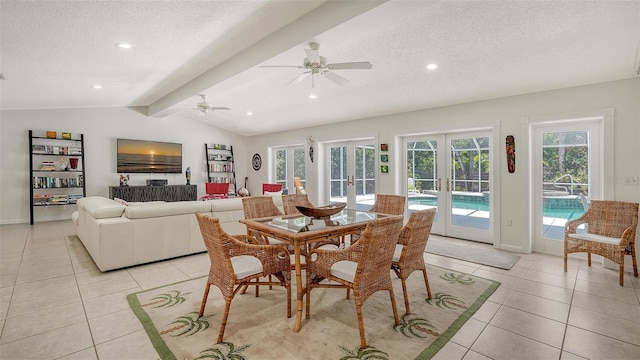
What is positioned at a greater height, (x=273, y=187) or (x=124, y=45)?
(x=124, y=45)

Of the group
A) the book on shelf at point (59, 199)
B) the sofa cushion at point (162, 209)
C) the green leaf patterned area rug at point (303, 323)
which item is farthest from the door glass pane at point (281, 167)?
the green leaf patterned area rug at point (303, 323)

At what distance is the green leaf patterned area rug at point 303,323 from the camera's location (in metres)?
1.97

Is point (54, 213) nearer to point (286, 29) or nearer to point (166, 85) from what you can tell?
point (166, 85)

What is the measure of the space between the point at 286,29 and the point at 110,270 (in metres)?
3.44

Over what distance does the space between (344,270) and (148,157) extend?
7.77 meters

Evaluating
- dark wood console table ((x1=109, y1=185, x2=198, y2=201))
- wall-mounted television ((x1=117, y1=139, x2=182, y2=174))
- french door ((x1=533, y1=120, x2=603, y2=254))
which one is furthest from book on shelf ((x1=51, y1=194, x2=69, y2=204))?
french door ((x1=533, y1=120, x2=603, y2=254))

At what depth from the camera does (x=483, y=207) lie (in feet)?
16.5

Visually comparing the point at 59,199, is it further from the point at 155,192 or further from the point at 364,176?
the point at 364,176

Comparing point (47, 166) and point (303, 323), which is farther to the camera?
point (47, 166)

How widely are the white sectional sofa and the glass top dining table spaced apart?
1.31 metres

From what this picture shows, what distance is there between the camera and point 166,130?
8461 millimetres

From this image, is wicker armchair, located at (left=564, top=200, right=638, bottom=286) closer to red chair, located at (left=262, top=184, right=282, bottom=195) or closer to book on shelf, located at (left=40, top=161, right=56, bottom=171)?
red chair, located at (left=262, top=184, right=282, bottom=195)

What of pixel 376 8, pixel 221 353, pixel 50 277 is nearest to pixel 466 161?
pixel 376 8

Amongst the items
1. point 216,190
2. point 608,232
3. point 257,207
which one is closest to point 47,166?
point 216,190
